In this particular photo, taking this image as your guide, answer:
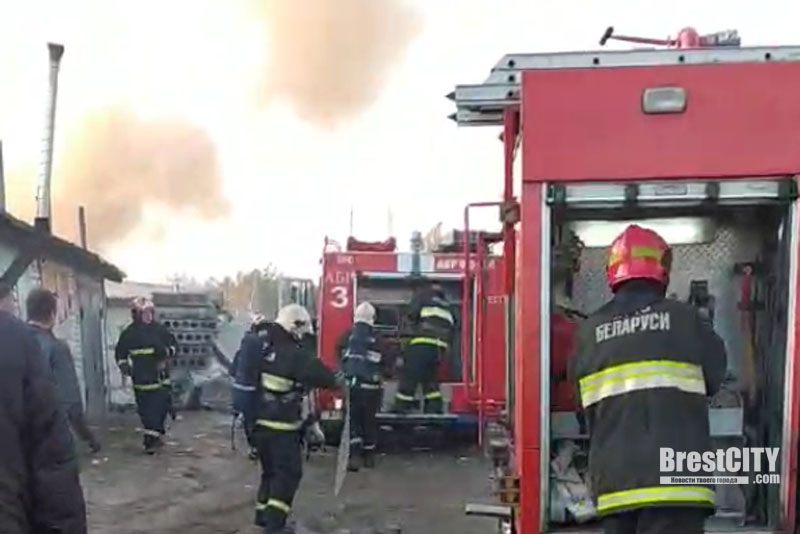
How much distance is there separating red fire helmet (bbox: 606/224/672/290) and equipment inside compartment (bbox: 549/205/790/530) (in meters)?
0.42

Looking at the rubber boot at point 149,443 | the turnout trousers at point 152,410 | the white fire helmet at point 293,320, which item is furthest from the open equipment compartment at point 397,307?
the white fire helmet at point 293,320

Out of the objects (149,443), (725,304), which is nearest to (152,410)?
(149,443)

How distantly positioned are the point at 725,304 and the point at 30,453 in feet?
10.3

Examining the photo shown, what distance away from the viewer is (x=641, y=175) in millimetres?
4422

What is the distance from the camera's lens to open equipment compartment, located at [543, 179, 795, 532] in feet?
14.8

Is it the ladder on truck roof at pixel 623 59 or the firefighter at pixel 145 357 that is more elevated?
the ladder on truck roof at pixel 623 59

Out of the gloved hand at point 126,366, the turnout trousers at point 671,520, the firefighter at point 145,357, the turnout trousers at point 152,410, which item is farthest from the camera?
the gloved hand at point 126,366

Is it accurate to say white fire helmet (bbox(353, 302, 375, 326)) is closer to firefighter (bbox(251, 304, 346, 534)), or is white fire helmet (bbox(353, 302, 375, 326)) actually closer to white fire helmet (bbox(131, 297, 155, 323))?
white fire helmet (bbox(131, 297, 155, 323))

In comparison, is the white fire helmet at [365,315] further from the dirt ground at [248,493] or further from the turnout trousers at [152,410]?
the turnout trousers at [152,410]

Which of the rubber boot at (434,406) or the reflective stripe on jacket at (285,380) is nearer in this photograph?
the reflective stripe on jacket at (285,380)

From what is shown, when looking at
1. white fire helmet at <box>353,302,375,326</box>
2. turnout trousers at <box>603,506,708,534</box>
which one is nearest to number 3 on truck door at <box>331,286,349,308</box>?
white fire helmet at <box>353,302,375,326</box>

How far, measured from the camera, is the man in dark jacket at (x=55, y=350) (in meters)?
7.98

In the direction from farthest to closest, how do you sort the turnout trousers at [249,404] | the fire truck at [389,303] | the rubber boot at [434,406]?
the fire truck at [389,303]
the rubber boot at [434,406]
the turnout trousers at [249,404]

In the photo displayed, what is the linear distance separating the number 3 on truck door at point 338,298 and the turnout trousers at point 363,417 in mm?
1560
